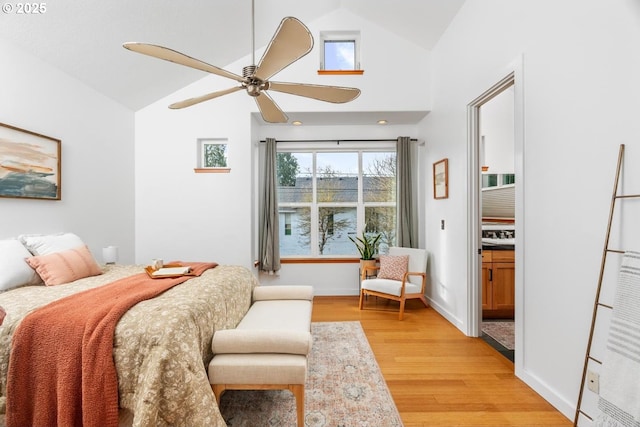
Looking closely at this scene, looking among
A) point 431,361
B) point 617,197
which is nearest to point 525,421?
point 431,361

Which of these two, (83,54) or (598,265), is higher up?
(83,54)

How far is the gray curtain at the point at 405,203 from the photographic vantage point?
450 centimetres

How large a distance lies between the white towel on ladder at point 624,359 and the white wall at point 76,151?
158 inches

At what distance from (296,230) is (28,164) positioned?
3.11 meters

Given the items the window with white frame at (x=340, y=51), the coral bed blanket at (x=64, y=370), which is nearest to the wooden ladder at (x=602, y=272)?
the coral bed blanket at (x=64, y=370)

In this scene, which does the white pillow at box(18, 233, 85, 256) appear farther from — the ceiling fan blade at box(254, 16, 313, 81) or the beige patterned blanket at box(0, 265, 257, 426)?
Result: the ceiling fan blade at box(254, 16, 313, 81)

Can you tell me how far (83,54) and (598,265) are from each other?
4294mm

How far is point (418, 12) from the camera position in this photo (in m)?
3.58

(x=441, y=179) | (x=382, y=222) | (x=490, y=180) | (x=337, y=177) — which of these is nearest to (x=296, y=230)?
(x=337, y=177)

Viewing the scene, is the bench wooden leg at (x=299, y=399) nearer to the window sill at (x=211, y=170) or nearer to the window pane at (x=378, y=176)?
the window sill at (x=211, y=170)

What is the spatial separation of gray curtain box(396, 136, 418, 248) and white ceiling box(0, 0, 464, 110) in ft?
4.85

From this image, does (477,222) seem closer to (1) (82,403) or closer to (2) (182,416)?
(2) (182,416)

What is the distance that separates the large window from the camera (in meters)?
4.85

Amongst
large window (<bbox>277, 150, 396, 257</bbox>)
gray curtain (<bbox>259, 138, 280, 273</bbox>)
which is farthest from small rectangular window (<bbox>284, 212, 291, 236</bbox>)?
gray curtain (<bbox>259, 138, 280, 273</bbox>)
